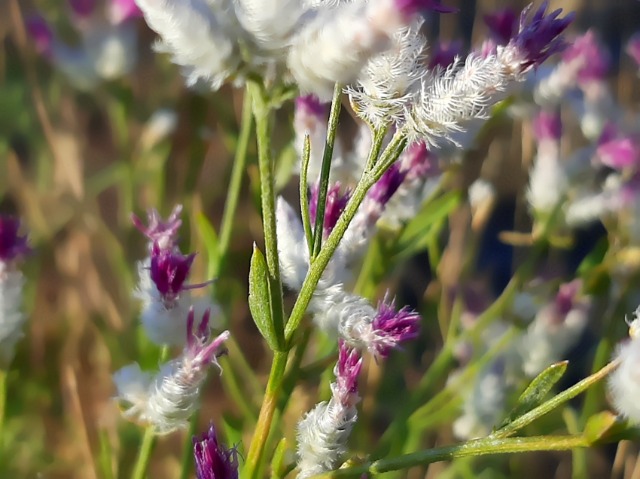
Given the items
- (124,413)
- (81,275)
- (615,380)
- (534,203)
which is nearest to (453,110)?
(615,380)

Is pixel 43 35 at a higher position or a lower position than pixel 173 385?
higher

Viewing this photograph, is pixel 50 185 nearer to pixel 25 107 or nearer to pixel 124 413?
pixel 25 107

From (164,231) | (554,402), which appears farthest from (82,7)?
(554,402)

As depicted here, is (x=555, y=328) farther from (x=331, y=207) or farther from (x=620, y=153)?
(x=331, y=207)

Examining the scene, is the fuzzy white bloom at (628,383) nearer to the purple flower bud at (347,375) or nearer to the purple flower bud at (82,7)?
the purple flower bud at (347,375)

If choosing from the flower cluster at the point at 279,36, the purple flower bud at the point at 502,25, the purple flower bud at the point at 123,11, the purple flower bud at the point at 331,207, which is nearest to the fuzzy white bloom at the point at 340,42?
the flower cluster at the point at 279,36

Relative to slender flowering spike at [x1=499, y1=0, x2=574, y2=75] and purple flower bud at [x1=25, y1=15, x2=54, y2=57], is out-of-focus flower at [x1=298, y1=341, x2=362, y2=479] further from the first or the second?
purple flower bud at [x1=25, y1=15, x2=54, y2=57]
